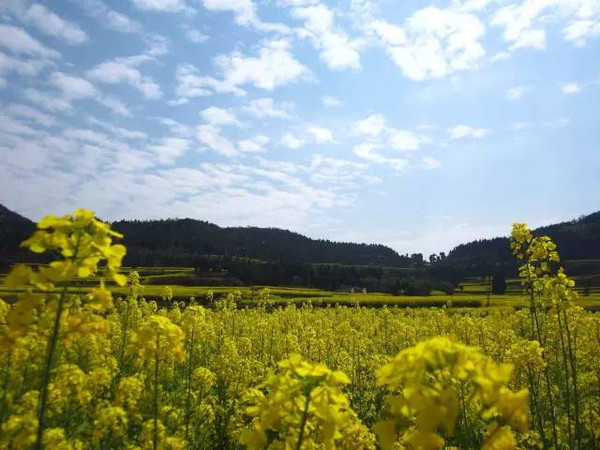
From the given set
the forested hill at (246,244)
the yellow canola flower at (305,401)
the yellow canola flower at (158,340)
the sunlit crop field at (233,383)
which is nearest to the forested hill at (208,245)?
the forested hill at (246,244)

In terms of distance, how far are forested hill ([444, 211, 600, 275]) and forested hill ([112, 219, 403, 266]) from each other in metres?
29.0

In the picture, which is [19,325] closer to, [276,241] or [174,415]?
[174,415]

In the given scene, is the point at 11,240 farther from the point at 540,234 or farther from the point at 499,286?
the point at 540,234

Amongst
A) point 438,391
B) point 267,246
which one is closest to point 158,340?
point 438,391

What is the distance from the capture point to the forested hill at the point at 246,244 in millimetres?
120688

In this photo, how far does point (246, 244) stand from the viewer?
169 m

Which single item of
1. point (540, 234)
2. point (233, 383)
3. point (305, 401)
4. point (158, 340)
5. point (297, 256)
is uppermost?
point (540, 234)

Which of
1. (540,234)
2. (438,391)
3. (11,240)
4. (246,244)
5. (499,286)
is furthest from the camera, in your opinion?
(246,244)

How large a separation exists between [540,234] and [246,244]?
10117 cm

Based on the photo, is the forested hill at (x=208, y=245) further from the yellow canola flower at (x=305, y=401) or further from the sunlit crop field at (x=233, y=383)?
the yellow canola flower at (x=305, y=401)

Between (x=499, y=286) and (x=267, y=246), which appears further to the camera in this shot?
(x=267, y=246)

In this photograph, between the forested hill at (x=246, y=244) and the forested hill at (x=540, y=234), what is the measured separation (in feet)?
95.0

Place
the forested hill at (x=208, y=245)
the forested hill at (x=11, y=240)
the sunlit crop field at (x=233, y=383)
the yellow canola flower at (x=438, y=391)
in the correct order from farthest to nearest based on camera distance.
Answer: the forested hill at (x=208, y=245) → the forested hill at (x=11, y=240) → the sunlit crop field at (x=233, y=383) → the yellow canola flower at (x=438, y=391)

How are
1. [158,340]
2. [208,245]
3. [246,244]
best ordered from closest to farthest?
[158,340] < [208,245] < [246,244]
